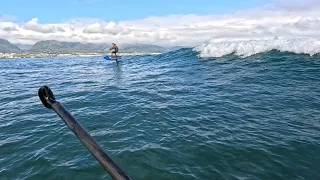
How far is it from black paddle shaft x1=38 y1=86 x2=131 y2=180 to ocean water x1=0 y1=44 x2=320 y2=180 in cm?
365

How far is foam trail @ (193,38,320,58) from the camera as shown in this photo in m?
24.3

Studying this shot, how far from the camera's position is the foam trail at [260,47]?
24.3 m

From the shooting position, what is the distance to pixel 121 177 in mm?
2875

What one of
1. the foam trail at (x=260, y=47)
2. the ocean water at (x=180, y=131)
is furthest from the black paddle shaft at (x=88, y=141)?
the foam trail at (x=260, y=47)

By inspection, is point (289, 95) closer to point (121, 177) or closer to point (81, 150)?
point (81, 150)

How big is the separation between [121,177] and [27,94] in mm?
17951

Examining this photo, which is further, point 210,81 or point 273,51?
point 273,51

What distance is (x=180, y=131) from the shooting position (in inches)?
381

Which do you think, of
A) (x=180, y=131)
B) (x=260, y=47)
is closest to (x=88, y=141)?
(x=180, y=131)

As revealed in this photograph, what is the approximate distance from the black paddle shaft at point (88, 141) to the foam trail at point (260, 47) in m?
24.7

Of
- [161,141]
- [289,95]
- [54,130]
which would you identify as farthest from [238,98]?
Result: [54,130]

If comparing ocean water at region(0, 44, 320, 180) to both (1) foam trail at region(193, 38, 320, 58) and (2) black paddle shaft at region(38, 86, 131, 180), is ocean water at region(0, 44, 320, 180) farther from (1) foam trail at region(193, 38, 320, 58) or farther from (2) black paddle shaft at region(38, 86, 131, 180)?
(1) foam trail at region(193, 38, 320, 58)

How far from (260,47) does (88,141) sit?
27.2 metres

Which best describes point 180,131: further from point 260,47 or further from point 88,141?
point 260,47
